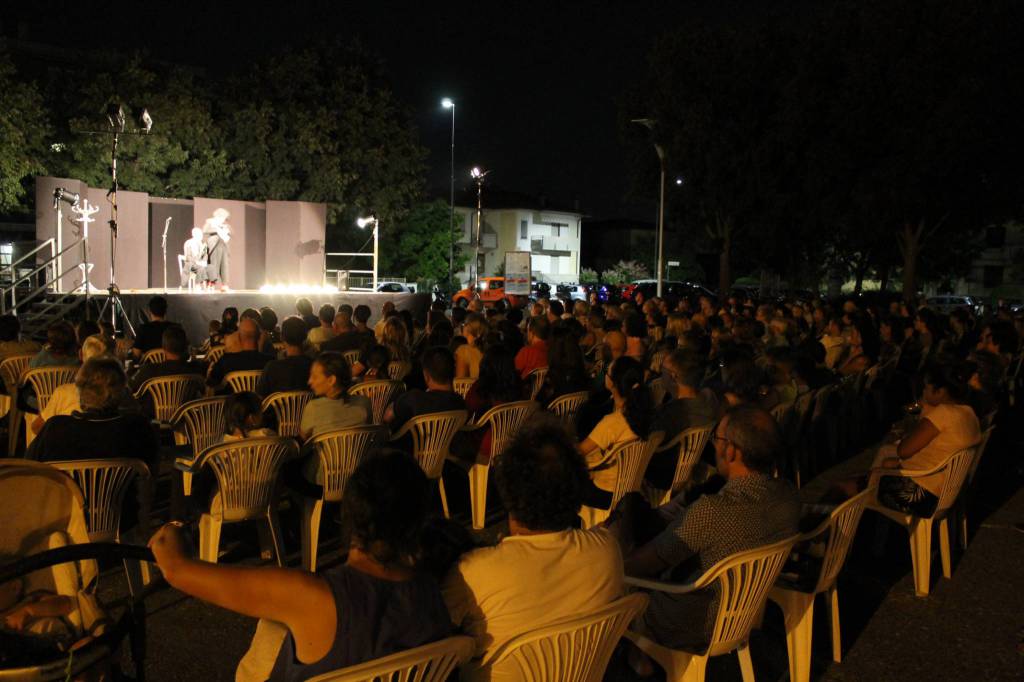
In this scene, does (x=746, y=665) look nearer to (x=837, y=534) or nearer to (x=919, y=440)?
(x=837, y=534)

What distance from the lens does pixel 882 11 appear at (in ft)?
75.1

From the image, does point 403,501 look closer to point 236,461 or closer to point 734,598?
point 734,598

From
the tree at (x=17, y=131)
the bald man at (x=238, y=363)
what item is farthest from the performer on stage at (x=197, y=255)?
the bald man at (x=238, y=363)

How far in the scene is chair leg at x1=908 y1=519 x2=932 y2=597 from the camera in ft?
14.6

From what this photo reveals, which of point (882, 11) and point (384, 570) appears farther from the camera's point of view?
point (882, 11)

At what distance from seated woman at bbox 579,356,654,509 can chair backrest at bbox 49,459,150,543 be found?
2122 millimetres

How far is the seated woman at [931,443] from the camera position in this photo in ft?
14.7

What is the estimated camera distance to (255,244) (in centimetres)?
2234

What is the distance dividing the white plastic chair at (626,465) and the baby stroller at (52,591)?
8.05 feet

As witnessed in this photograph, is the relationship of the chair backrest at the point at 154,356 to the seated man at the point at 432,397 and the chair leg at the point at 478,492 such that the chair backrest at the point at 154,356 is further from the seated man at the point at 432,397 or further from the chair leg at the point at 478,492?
the chair leg at the point at 478,492

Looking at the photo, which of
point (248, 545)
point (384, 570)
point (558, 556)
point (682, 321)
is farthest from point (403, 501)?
point (682, 321)

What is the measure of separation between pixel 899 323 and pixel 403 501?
1048cm

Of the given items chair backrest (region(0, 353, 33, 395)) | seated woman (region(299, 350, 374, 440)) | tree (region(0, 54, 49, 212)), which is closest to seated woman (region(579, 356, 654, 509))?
seated woman (region(299, 350, 374, 440))

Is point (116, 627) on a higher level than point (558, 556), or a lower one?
lower
